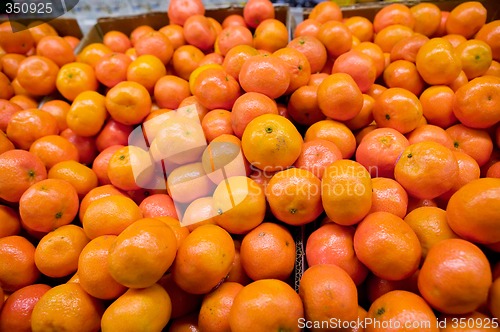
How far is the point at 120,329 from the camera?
1.00 metres

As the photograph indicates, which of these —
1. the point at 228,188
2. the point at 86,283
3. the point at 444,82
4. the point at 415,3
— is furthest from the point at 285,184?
the point at 415,3

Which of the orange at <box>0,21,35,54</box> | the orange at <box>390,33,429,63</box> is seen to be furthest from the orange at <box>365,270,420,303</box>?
the orange at <box>0,21,35,54</box>

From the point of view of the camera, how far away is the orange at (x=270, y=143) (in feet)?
4.21

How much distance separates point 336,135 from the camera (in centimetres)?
153

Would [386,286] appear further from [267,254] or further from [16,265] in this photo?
[16,265]

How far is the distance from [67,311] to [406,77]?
1.88 m

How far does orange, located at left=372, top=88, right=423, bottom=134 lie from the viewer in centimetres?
151

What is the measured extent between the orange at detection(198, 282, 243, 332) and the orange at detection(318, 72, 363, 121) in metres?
0.92

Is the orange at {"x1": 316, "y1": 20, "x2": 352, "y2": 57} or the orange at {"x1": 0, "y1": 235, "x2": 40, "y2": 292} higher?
the orange at {"x1": 316, "y1": 20, "x2": 352, "y2": 57}

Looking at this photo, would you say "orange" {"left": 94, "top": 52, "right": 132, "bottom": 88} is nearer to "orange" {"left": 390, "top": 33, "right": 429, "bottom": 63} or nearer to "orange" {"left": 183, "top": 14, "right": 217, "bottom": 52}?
"orange" {"left": 183, "top": 14, "right": 217, "bottom": 52}

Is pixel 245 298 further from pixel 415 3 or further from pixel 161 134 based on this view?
pixel 415 3

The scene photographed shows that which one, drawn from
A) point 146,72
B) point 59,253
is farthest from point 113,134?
point 59,253

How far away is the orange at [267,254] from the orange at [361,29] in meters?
1.62

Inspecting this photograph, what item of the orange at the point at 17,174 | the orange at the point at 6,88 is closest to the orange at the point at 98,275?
the orange at the point at 17,174
